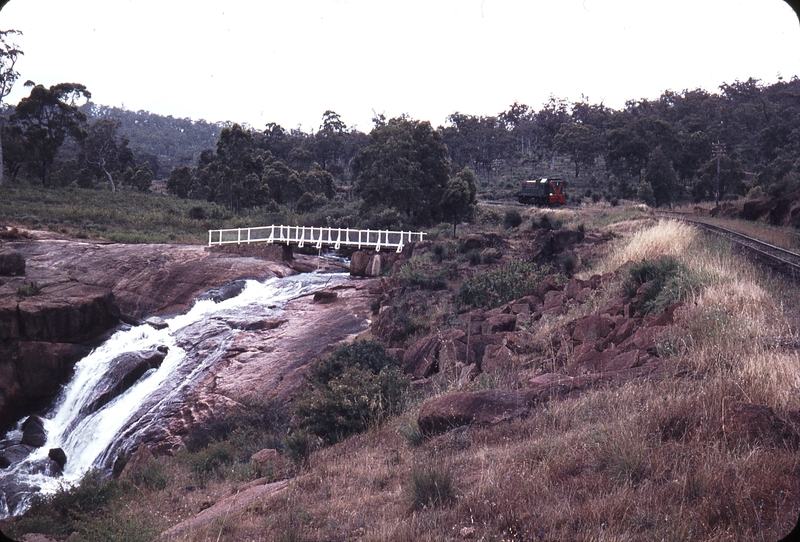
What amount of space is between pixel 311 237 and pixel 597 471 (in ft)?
89.2

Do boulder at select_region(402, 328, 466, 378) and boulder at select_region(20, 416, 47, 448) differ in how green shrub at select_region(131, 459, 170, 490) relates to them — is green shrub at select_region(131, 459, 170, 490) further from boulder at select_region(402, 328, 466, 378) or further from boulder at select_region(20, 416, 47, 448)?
boulder at select_region(20, 416, 47, 448)

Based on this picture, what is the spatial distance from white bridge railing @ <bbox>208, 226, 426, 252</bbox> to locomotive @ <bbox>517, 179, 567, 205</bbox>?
17227 millimetres

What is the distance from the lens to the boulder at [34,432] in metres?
15.8

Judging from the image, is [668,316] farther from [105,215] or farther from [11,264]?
[105,215]

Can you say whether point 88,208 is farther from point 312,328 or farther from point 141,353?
point 312,328

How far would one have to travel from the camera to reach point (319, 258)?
3192 centimetres

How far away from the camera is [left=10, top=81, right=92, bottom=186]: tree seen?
4819 centimetres

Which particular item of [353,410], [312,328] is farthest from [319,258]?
[353,410]

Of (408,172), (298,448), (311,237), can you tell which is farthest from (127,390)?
(408,172)

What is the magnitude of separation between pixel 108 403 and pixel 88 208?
3093cm

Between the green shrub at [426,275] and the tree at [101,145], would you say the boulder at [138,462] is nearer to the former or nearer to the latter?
the green shrub at [426,275]

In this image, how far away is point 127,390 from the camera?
678 inches

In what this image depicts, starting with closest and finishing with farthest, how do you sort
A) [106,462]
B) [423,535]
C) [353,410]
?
[423,535] < [353,410] < [106,462]

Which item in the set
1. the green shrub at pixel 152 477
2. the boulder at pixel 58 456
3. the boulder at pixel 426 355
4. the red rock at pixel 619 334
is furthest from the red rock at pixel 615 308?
the boulder at pixel 58 456
